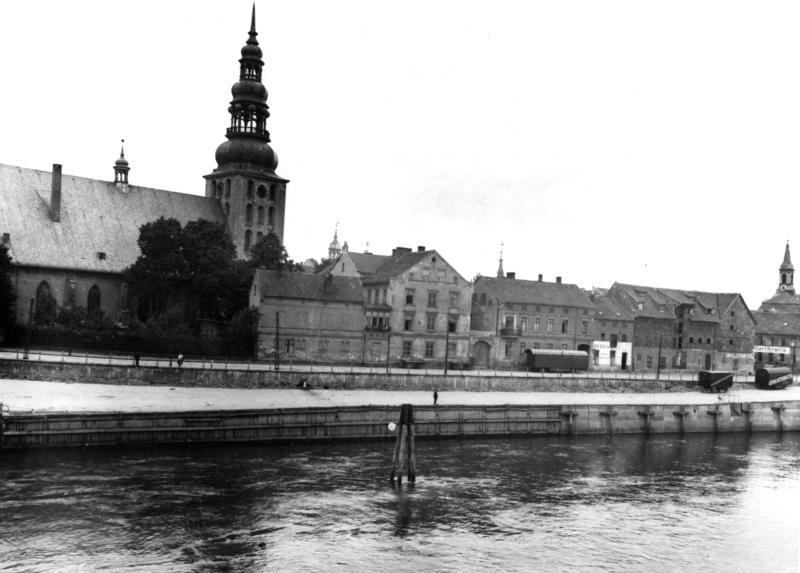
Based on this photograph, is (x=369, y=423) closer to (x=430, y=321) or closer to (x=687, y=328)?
(x=430, y=321)

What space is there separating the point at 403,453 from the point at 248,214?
52028 mm

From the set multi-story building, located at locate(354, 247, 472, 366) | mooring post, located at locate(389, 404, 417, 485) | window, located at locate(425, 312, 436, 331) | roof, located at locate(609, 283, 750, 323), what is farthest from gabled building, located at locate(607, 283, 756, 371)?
mooring post, located at locate(389, 404, 417, 485)

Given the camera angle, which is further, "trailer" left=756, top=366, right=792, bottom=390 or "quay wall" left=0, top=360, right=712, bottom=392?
Answer: "trailer" left=756, top=366, right=792, bottom=390

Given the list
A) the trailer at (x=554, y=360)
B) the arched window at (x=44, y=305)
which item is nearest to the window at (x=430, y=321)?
the trailer at (x=554, y=360)

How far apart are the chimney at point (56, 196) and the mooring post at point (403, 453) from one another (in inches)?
1854

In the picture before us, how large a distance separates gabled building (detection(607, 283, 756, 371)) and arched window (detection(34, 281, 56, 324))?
175ft

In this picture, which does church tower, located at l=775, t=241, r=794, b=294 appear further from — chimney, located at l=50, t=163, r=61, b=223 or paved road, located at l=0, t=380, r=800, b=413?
chimney, located at l=50, t=163, r=61, b=223

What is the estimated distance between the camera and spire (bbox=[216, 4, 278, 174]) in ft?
255

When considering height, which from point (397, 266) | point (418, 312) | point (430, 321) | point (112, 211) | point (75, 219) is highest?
point (112, 211)

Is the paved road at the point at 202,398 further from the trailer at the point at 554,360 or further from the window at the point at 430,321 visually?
the window at the point at 430,321

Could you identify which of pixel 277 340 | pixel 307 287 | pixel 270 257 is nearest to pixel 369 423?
pixel 277 340

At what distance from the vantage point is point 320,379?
53469 millimetres

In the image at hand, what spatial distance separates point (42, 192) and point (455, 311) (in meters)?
37.0

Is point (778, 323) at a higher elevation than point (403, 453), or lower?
higher
